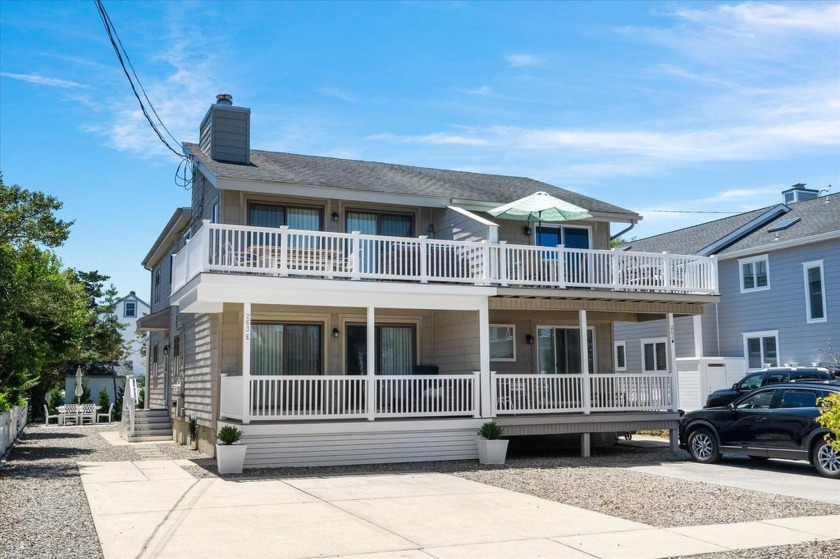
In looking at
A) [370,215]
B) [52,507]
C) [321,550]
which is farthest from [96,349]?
[321,550]

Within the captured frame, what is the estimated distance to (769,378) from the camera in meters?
19.2

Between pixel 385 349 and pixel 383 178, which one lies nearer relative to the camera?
pixel 385 349

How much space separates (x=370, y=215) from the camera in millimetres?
19375

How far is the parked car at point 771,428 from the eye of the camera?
13883mm

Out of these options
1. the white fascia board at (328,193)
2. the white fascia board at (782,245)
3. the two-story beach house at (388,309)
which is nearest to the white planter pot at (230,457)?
the two-story beach house at (388,309)

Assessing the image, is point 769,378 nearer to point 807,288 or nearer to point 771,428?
point 771,428

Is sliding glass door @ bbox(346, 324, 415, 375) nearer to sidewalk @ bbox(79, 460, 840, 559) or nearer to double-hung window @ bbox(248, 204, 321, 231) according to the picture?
double-hung window @ bbox(248, 204, 321, 231)

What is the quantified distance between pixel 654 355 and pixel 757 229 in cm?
593

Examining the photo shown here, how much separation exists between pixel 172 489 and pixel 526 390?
26.4ft

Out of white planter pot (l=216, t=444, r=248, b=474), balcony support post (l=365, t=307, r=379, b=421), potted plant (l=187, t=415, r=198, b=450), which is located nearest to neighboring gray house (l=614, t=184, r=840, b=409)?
balcony support post (l=365, t=307, r=379, b=421)

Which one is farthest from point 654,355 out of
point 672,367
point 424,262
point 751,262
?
point 424,262

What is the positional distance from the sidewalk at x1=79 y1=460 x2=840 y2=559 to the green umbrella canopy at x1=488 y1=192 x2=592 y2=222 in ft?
23.6

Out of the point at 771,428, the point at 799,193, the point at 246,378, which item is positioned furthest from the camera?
the point at 799,193

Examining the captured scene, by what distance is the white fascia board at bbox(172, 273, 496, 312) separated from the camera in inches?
575
